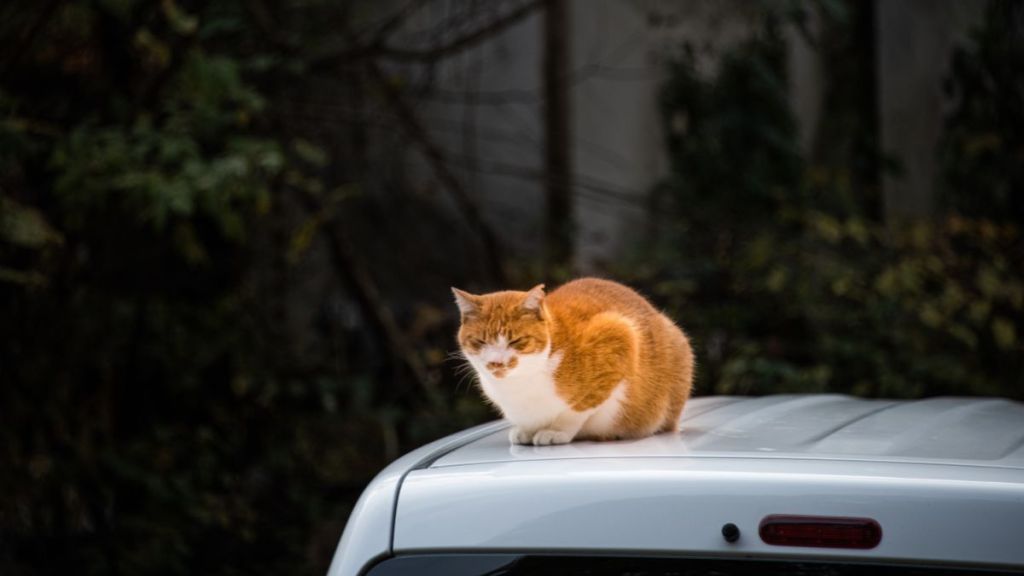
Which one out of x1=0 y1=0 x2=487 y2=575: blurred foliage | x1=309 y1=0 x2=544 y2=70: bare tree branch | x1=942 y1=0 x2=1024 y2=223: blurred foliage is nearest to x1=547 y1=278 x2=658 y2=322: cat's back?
x1=0 y1=0 x2=487 y2=575: blurred foliage

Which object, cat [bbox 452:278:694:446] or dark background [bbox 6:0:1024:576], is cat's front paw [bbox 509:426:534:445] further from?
dark background [bbox 6:0:1024:576]

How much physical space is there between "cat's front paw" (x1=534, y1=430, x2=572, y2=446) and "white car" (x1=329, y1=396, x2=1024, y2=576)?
0.23m

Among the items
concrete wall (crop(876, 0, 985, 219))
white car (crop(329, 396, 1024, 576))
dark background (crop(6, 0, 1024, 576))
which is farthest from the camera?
concrete wall (crop(876, 0, 985, 219))

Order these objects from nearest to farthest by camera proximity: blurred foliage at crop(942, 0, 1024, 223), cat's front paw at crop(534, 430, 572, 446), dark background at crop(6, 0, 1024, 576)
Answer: cat's front paw at crop(534, 430, 572, 446) → dark background at crop(6, 0, 1024, 576) → blurred foliage at crop(942, 0, 1024, 223)

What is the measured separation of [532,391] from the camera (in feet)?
8.18

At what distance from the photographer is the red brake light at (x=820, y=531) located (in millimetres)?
1618

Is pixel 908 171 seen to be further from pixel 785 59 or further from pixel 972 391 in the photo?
pixel 972 391

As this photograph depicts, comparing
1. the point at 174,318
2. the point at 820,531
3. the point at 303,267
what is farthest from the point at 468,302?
the point at 303,267

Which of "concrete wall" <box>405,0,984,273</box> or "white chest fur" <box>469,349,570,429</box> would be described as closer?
"white chest fur" <box>469,349,570,429</box>

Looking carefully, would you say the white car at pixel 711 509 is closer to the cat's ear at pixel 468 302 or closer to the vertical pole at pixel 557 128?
the cat's ear at pixel 468 302

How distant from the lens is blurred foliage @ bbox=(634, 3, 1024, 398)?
705 centimetres

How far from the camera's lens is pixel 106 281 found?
6320 mm

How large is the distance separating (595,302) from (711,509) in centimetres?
98

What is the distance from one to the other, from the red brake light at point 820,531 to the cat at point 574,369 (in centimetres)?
76
